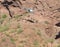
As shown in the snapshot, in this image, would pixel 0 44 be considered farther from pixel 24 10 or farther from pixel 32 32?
pixel 24 10

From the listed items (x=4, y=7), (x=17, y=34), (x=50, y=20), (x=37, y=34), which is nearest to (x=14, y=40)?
(x=17, y=34)

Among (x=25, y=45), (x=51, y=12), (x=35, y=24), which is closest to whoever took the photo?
(x=25, y=45)

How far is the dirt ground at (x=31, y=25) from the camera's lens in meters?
17.1

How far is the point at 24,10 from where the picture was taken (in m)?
21.3

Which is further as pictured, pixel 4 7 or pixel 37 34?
pixel 4 7

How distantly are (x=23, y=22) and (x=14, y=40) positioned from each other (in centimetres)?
227

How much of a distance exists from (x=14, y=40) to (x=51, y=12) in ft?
15.6

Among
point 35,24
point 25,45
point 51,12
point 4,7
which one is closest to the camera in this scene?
point 25,45

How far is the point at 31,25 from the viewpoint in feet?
60.8

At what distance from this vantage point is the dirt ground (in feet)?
56.1

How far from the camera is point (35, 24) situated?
61.6 feet

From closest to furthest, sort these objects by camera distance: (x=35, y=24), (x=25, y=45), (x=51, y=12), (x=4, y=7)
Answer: (x=25, y=45), (x=35, y=24), (x=51, y=12), (x=4, y=7)

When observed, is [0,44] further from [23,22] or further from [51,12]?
[51,12]

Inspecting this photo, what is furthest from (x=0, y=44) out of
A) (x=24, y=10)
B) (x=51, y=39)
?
(x=24, y=10)
